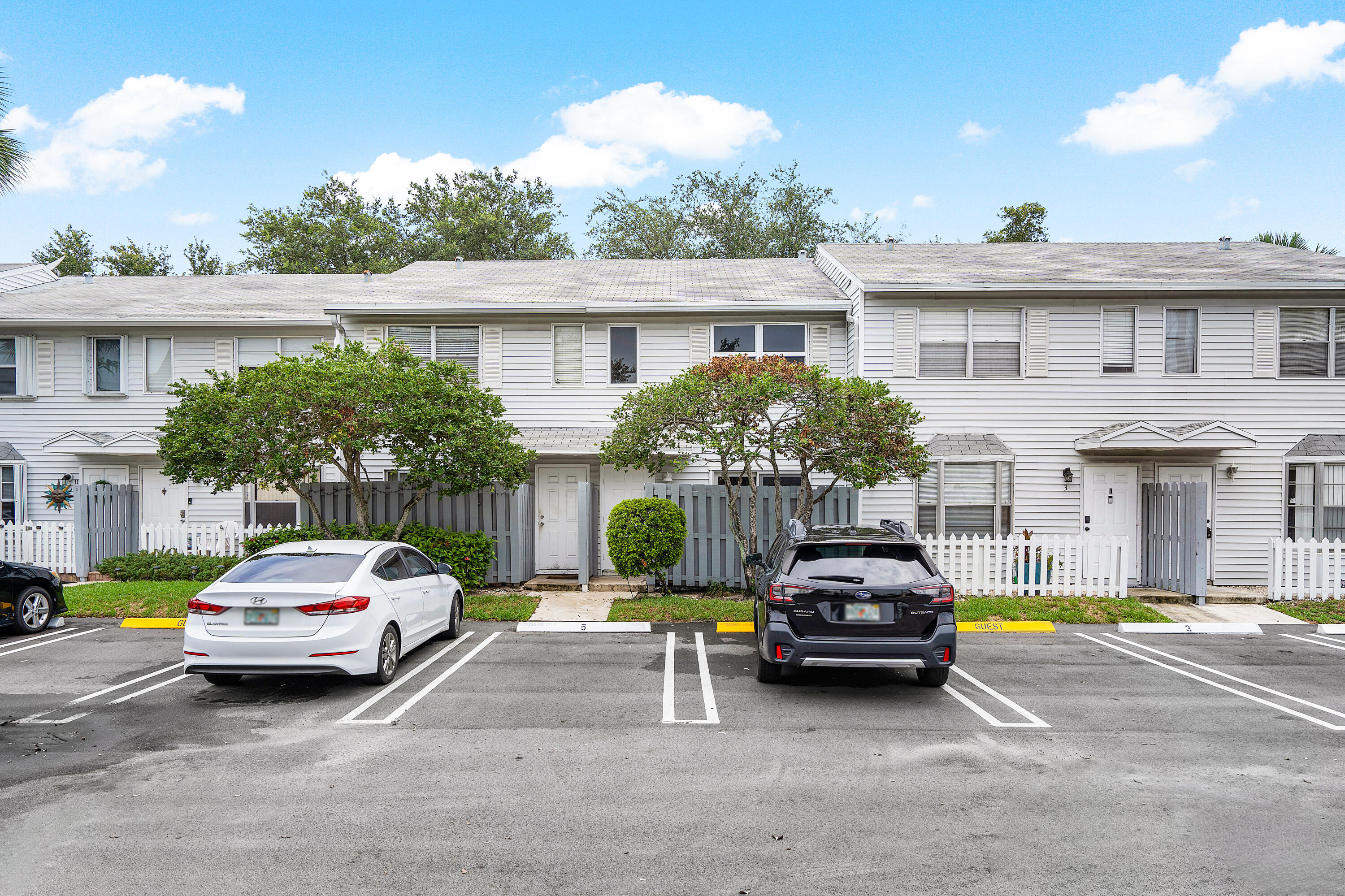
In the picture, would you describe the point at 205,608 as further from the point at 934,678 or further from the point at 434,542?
the point at 934,678

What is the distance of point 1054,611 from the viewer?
1168 cm

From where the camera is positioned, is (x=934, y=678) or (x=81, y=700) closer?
(x=81, y=700)

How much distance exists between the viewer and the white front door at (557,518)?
Answer: 15.3 meters

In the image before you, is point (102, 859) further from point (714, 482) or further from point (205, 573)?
point (714, 482)

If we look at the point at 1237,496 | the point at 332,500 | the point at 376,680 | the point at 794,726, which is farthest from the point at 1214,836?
the point at 332,500

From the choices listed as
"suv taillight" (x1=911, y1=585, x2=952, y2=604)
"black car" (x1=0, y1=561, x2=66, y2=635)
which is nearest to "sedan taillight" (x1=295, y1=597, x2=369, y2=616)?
"suv taillight" (x1=911, y1=585, x2=952, y2=604)

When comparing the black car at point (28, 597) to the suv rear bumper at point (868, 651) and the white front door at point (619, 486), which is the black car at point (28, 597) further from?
the suv rear bumper at point (868, 651)

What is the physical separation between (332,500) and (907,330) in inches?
446

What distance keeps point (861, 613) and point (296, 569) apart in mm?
5588

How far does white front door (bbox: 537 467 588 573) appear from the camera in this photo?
602 inches

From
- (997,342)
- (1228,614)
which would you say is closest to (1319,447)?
(1228,614)

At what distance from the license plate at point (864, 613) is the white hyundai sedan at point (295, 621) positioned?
4583 mm

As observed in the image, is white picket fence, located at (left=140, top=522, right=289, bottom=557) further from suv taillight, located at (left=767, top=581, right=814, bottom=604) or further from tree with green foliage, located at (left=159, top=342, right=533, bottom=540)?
suv taillight, located at (left=767, top=581, right=814, bottom=604)

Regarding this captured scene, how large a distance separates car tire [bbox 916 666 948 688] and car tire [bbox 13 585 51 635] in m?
11.4
